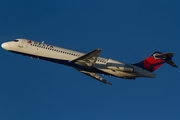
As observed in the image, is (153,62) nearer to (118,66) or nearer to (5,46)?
(118,66)

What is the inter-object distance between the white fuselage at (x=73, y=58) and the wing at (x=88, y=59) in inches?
33.3

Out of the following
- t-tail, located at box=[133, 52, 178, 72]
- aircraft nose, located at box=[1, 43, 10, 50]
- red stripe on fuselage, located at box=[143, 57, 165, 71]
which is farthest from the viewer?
aircraft nose, located at box=[1, 43, 10, 50]

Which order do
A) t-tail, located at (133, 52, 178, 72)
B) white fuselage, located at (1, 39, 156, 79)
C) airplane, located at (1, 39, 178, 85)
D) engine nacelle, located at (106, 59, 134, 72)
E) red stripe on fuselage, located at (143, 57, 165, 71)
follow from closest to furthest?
engine nacelle, located at (106, 59, 134, 72) < airplane, located at (1, 39, 178, 85) < white fuselage, located at (1, 39, 156, 79) < t-tail, located at (133, 52, 178, 72) < red stripe on fuselage, located at (143, 57, 165, 71)

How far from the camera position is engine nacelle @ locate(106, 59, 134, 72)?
36472mm

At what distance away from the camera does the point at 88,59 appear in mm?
35344

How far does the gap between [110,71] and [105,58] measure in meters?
2.47

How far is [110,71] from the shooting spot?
37.6 m

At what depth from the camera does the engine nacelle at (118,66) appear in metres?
36.5

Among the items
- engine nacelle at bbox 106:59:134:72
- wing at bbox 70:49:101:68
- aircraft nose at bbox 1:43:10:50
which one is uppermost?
aircraft nose at bbox 1:43:10:50

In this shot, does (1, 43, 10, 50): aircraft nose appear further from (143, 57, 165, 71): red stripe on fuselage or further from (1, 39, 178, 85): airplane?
(143, 57, 165, 71): red stripe on fuselage

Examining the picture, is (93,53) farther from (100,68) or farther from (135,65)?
(135,65)

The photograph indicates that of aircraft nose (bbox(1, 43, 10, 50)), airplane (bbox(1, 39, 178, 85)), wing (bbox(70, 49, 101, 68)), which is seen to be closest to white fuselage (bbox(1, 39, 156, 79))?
airplane (bbox(1, 39, 178, 85))

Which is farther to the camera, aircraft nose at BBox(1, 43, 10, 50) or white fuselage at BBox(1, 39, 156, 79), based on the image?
aircraft nose at BBox(1, 43, 10, 50)

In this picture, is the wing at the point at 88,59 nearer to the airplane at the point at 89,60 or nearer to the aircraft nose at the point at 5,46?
the airplane at the point at 89,60
